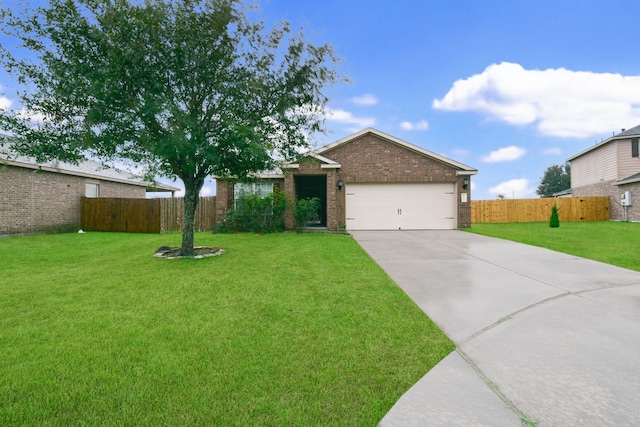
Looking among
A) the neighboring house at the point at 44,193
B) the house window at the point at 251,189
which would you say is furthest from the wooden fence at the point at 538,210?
the neighboring house at the point at 44,193

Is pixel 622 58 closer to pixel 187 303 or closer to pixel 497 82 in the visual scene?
pixel 497 82

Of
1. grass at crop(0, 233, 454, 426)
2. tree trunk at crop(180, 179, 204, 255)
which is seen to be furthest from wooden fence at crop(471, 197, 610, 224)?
grass at crop(0, 233, 454, 426)

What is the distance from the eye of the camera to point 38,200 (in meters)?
14.1

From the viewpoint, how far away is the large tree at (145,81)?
22.2 ft

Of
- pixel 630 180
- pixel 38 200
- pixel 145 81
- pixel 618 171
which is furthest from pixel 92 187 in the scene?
pixel 618 171

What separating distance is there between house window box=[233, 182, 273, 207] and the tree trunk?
5.24 metres

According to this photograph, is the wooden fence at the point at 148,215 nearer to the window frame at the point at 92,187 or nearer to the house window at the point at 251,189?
the window frame at the point at 92,187

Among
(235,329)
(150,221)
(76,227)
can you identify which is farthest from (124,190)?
(235,329)

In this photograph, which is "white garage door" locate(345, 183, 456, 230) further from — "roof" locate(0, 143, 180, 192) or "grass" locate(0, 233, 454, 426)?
"grass" locate(0, 233, 454, 426)

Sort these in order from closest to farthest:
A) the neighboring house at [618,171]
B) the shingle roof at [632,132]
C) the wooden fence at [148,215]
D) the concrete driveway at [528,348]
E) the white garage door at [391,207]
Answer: the concrete driveway at [528,348] → the white garage door at [391,207] → the wooden fence at [148,215] → the neighboring house at [618,171] → the shingle roof at [632,132]

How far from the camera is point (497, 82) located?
15.4 m

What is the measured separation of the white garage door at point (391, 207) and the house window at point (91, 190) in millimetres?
13541

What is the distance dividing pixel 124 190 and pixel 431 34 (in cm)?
1838

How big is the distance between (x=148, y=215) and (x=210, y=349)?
14.8 meters
